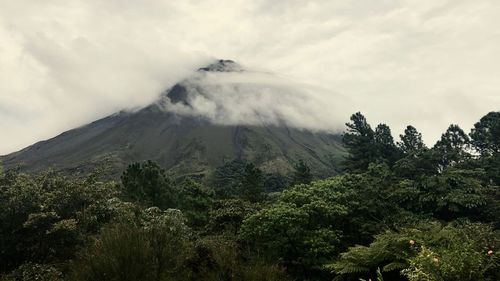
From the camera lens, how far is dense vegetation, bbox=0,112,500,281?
1644cm

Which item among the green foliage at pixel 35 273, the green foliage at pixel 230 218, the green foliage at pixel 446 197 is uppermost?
the green foliage at pixel 35 273

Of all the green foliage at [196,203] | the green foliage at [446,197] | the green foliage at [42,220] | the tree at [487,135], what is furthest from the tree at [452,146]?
the green foliage at [42,220]

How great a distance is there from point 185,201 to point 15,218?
30.7 m

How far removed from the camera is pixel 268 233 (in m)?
28.7

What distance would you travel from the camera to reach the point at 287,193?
34000 millimetres

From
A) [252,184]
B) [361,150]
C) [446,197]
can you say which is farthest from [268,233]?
[361,150]

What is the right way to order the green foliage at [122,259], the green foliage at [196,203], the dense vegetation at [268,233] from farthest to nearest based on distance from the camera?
1. the green foliage at [196,203]
2. the dense vegetation at [268,233]
3. the green foliage at [122,259]

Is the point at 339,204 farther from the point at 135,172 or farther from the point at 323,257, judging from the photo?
the point at 135,172

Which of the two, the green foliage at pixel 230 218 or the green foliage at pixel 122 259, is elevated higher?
the green foliage at pixel 122 259

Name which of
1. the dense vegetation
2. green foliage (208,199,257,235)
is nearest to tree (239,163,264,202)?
the dense vegetation

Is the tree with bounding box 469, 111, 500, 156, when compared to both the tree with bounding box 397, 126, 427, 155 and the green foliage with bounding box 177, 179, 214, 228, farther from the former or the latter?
the green foliage with bounding box 177, 179, 214, 228

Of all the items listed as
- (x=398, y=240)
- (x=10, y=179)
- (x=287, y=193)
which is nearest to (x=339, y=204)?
(x=287, y=193)

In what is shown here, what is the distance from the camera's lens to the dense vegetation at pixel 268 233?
16438mm

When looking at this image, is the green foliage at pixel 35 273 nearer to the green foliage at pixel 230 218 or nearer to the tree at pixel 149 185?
the green foliage at pixel 230 218
